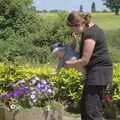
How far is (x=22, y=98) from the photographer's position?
22.0 ft

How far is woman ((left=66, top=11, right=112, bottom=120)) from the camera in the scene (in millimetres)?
5738

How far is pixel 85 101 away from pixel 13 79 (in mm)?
3620

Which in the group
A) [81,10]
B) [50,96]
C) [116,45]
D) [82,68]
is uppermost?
[81,10]

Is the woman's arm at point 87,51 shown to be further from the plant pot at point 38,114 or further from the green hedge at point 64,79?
the green hedge at point 64,79

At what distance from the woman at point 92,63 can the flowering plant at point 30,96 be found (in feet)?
3.06

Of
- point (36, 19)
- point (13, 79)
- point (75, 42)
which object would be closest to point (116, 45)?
point (36, 19)

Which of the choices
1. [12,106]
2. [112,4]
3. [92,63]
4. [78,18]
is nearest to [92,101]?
[92,63]

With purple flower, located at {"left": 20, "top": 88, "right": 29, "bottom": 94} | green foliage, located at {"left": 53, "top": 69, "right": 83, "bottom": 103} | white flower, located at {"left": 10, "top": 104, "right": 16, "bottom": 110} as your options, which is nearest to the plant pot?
white flower, located at {"left": 10, "top": 104, "right": 16, "bottom": 110}

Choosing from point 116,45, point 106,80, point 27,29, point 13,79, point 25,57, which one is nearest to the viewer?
point 106,80

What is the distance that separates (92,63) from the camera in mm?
5824

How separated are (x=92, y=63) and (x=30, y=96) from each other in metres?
1.15

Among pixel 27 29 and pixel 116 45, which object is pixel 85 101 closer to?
pixel 27 29

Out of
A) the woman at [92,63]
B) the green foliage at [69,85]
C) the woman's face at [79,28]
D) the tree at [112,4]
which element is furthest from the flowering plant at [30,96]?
the tree at [112,4]

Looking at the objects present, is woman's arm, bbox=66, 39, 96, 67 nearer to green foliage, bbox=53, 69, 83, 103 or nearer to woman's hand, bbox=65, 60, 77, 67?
woman's hand, bbox=65, 60, 77, 67
